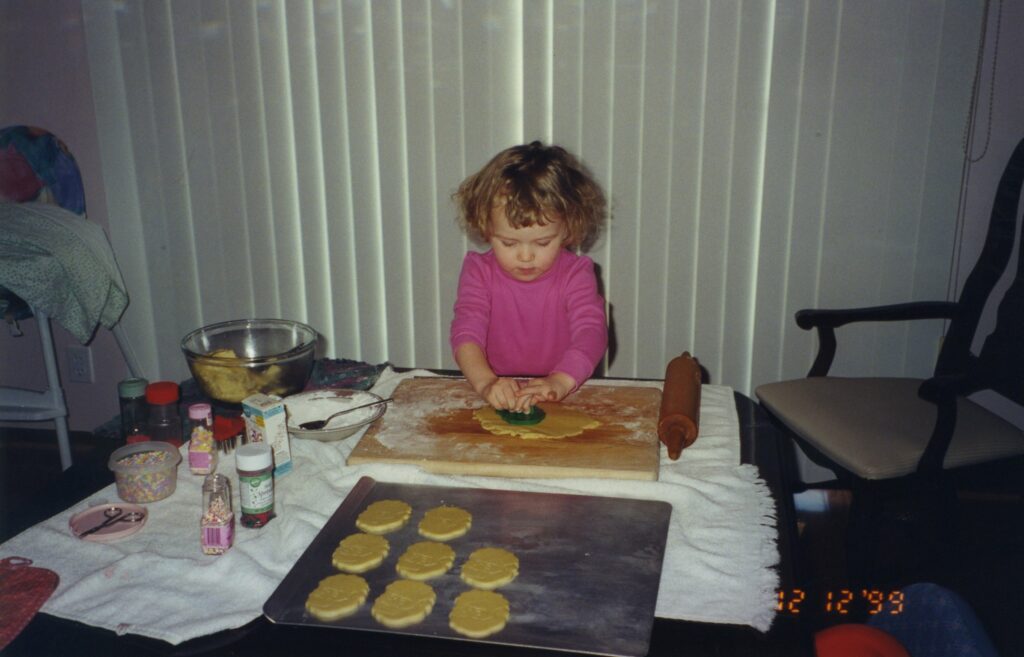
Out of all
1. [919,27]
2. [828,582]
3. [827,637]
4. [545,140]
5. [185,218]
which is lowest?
[828,582]

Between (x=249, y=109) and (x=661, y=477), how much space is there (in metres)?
2.06

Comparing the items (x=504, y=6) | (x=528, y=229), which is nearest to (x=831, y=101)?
(x=504, y=6)

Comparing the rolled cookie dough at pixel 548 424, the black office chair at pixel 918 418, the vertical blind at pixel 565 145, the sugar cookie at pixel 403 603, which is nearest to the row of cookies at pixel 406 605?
the sugar cookie at pixel 403 603

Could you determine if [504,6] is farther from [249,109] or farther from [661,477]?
[661,477]

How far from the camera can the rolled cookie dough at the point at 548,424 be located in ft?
4.37

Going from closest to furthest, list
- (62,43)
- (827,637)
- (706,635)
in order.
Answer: (706,635) < (827,637) < (62,43)

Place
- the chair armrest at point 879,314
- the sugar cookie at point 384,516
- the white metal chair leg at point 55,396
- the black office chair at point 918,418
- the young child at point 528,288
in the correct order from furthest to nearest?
the white metal chair leg at point 55,396 < the chair armrest at point 879,314 < the black office chair at point 918,418 < the young child at point 528,288 < the sugar cookie at point 384,516

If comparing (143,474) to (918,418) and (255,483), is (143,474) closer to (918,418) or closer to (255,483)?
(255,483)

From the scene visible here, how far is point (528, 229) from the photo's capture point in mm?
1619

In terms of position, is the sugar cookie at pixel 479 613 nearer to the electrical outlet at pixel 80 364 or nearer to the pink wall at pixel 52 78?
the pink wall at pixel 52 78

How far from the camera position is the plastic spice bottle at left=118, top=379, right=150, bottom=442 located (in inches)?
51.2

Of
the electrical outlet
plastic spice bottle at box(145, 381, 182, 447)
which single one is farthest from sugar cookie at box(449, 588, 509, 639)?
the electrical outlet

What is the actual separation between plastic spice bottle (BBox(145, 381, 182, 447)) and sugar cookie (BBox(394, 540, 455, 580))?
55 cm

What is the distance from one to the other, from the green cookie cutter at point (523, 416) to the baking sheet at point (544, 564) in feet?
0.74
